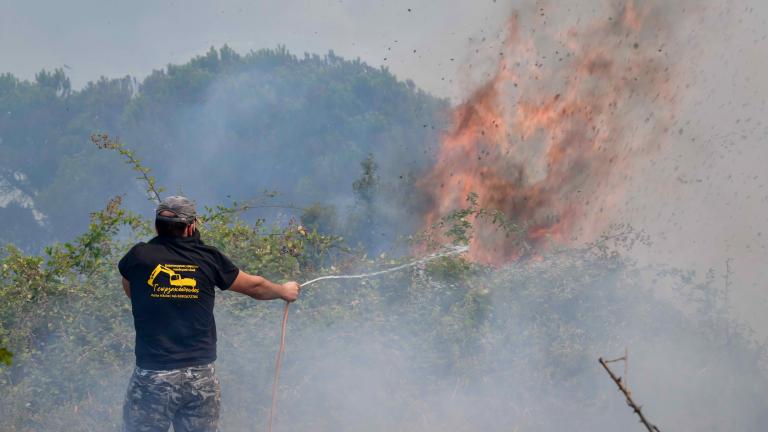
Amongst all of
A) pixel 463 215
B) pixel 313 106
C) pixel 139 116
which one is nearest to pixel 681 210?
pixel 463 215

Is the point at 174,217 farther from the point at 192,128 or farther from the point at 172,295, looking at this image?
the point at 192,128

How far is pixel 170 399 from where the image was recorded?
16.6ft

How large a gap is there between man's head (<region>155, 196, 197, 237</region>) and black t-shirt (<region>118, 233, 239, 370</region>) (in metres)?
0.05

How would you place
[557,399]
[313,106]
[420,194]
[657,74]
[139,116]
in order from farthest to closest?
[139,116]
[313,106]
[420,194]
[657,74]
[557,399]

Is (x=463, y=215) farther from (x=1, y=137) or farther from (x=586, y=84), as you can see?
(x=1, y=137)

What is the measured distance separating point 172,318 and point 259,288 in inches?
23.2

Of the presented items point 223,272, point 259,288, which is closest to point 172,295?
point 223,272

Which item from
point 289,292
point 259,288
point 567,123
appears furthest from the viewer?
point 567,123

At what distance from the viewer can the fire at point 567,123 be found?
11406 mm

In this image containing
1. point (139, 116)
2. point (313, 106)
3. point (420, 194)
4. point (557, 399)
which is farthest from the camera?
Result: point (139, 116)

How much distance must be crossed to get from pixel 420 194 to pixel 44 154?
2450 centimetres

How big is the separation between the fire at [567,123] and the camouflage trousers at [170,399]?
21.5ft

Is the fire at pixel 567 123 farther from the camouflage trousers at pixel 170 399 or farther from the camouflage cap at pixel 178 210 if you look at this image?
the camouflage cap at pixel 178 210

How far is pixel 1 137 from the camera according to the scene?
112ft
